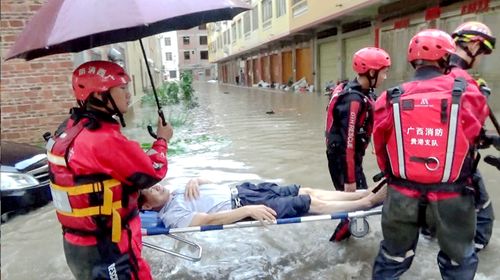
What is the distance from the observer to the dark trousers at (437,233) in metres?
2.23

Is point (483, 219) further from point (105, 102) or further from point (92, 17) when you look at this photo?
point (92, 17)

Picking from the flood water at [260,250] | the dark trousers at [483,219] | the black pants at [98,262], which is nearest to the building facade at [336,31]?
the black pants at [98,262]

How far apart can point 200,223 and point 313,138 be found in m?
6.09

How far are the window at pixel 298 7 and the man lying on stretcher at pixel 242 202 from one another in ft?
57.2

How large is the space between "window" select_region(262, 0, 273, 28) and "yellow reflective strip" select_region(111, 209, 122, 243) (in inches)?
961

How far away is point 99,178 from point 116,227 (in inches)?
9.9

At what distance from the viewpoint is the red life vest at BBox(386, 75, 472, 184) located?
2131 millimetres

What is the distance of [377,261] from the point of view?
2521mm

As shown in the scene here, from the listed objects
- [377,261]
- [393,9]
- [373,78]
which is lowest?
[377,261]

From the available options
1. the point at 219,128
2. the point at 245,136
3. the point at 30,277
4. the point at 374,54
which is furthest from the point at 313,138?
the point at 30,277

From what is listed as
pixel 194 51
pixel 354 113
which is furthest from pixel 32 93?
pixel 194 51

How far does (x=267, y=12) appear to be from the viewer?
26219 millimetres

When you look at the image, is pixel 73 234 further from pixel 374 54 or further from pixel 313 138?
pixel 313 138

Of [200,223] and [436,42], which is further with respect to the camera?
[200,223]
